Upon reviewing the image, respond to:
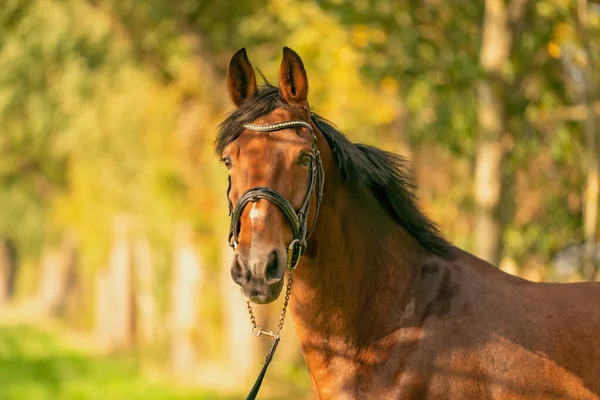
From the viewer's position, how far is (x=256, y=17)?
16438 mm

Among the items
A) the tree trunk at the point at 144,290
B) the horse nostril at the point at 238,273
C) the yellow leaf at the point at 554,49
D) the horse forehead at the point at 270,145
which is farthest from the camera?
the tree trunk at the point at 144,290

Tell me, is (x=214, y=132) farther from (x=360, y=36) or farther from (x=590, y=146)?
(x=590, y=146)

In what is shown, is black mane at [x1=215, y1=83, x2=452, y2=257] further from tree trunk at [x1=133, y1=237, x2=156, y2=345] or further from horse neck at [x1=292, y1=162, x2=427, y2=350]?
tree trunk at [x1=133, y1=237, x2=156, y2=345]

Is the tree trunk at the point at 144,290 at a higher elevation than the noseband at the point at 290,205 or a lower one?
higher

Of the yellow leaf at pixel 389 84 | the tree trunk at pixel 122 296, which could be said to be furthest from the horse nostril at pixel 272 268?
the tree trunk at pixel 122 296

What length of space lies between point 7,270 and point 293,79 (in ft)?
191

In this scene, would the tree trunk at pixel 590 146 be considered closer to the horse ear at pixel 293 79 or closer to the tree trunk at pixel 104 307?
the horse ear at pixel 293 79

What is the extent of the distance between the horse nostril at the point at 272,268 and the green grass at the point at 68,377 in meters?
11.9

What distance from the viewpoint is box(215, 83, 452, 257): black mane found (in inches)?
197

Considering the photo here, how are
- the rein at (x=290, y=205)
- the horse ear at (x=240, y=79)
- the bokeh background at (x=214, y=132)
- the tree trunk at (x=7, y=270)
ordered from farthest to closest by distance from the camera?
the tree trunk at (x=7, y=270) → the bokeh background at (x=214, y=132) → the horse ear at (x=240, y=79) → the rein at (x=290, y=205)

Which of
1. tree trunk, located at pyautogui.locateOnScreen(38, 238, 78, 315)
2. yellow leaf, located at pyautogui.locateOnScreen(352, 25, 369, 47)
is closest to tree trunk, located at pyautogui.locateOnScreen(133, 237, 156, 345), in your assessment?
tree trunk, located at pyautogui.locateOnScreen(38, 238, 78, 315)

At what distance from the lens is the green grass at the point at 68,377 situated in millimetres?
17766

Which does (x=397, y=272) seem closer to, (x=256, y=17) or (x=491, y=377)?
(x=491, y=377)

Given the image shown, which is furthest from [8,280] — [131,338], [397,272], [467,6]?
[397,272]
